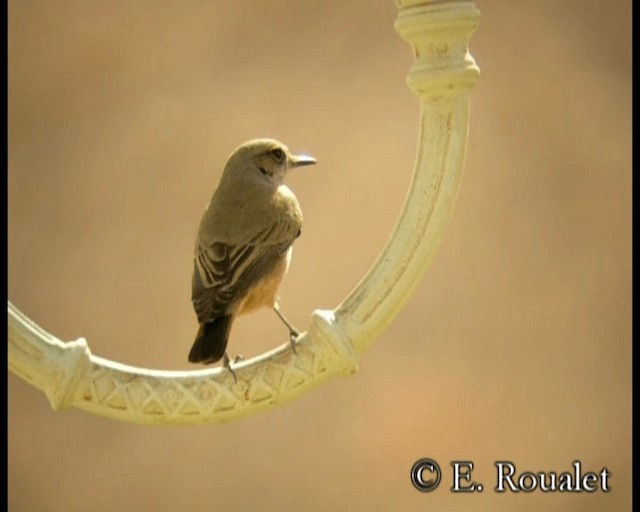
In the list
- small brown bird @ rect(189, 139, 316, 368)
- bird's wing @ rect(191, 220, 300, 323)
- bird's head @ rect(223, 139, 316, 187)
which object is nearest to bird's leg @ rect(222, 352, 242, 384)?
small brown bird @ rect(189, 139, 316, 368)

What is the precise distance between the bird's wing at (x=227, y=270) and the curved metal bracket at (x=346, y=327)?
7.9 inches

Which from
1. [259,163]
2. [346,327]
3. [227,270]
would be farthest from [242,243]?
[346,327]

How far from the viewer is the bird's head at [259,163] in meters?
3.55

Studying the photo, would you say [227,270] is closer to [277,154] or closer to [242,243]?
[242,243]

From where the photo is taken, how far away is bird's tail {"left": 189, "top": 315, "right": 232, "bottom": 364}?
3.22 meters

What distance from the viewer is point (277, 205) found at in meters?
3.52

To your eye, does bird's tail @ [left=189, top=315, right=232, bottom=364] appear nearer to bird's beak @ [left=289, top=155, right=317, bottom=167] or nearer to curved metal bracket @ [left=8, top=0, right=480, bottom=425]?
curved metal bracket @ [left=8, top=0, right=480, bottom=425]

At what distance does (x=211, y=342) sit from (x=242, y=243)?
0.31 metres

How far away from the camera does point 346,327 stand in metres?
3.14

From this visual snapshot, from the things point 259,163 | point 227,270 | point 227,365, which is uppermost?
point 259,163

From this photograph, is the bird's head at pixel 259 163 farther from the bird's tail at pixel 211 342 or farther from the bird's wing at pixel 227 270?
the bird's tail at pixel 211 342

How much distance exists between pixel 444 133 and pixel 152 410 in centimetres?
101

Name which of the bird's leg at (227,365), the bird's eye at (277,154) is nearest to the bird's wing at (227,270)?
the bird's leg at (227,365)

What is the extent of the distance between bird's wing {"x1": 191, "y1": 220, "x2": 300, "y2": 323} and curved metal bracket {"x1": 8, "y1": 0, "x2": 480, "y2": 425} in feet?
0.66
